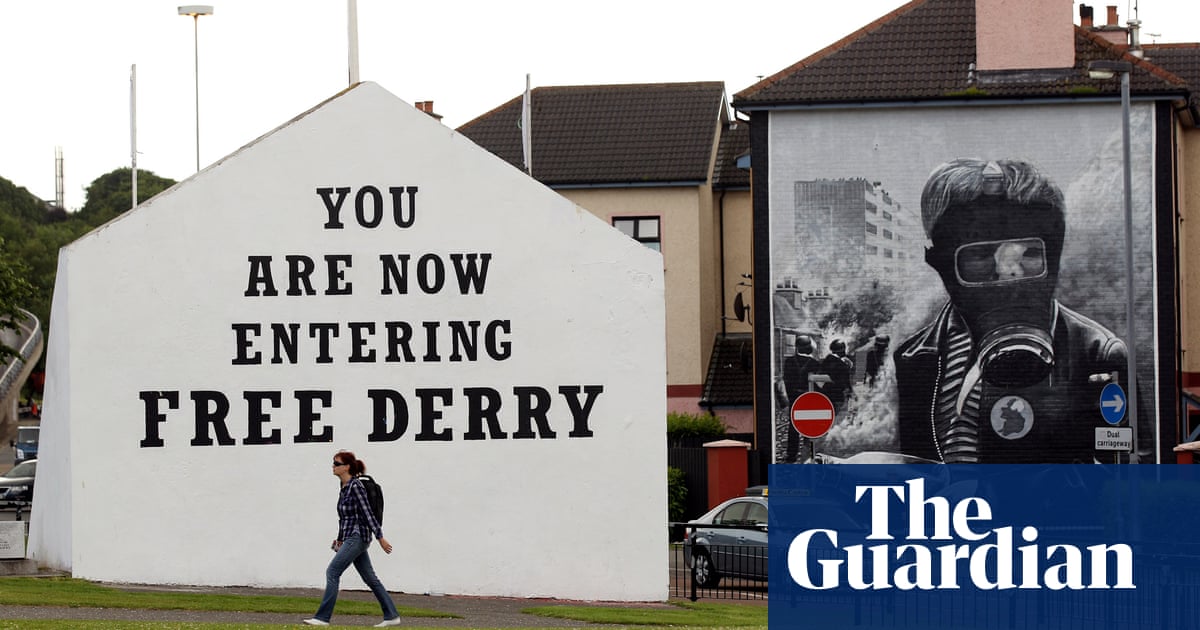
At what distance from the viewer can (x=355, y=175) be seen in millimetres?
23188

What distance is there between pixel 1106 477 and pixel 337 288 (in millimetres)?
10232

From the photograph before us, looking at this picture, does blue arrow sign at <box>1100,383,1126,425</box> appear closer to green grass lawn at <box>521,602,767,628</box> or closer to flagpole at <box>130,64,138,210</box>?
green grass lawn at <box>521,602,767,628</box>

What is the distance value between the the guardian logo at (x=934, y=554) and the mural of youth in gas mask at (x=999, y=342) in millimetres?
23699

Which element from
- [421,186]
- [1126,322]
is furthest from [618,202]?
[421,186]

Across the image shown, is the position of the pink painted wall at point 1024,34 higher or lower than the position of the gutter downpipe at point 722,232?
higher

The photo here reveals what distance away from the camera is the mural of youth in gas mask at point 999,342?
128 feet

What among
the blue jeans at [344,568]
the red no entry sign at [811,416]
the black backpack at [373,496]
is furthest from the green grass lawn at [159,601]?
the red no entry sign at [811,416]

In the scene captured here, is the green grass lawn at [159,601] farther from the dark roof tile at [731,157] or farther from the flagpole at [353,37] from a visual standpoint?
the dark roof tile at [731,157]

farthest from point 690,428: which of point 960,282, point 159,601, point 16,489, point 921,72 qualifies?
point 159,601

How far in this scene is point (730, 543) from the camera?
27328 millimetres

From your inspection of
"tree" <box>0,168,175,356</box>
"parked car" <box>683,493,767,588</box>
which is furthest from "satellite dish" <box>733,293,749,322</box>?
"tree" <box>0,168,175,356</box>

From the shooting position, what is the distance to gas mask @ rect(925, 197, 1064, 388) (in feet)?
129

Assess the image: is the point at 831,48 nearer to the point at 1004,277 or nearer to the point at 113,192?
the point at 1004,277

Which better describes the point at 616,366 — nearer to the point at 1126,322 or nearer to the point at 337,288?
the point at 337,288
